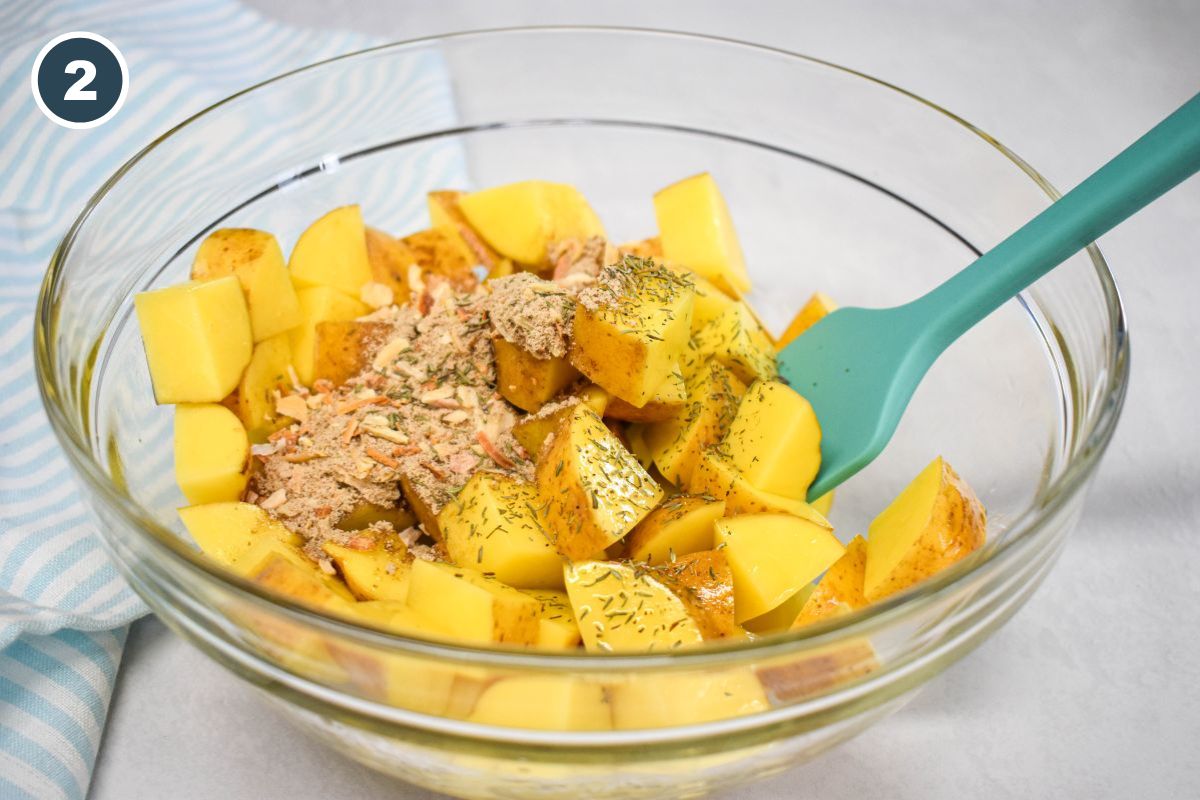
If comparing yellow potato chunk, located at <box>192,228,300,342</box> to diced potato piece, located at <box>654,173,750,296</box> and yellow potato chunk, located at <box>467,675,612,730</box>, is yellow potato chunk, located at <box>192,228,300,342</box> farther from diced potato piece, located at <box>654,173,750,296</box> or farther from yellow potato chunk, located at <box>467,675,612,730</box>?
yellow potato chunk, located at <box>467,675,612,730</box>

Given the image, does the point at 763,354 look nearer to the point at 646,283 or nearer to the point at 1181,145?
the point at 646,283

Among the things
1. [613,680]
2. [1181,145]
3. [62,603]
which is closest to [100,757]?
[62,603]

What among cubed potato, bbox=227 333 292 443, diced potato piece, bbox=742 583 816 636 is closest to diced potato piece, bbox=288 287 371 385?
cubed potato, bbox=227 333 292 443

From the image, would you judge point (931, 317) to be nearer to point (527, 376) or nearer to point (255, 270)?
point (527, 376)

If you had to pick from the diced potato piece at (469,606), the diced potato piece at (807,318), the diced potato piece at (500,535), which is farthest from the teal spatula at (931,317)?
the diced potato piece at (469,606)

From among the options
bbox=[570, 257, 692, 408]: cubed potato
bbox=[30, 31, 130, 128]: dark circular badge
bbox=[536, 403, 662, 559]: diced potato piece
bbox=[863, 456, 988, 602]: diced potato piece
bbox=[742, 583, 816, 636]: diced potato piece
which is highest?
bbox=[30, 31, 130, 128]: dark circular badge
